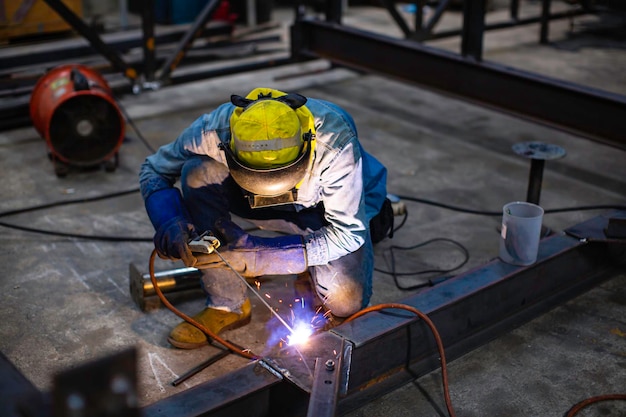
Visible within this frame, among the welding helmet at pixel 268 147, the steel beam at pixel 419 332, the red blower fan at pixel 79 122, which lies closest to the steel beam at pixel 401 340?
the steel beam at pixel 419 332

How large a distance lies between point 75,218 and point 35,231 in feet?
0.83

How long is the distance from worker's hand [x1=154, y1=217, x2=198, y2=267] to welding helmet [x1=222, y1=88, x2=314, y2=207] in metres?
0.31

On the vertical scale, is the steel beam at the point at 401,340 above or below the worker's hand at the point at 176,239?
below

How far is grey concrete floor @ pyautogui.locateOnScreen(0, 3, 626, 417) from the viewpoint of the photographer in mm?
2730

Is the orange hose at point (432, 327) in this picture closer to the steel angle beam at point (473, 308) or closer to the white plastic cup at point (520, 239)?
the steel angle beam at point (473, 308)

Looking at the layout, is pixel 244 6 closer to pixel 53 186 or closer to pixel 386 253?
pixel 53 186

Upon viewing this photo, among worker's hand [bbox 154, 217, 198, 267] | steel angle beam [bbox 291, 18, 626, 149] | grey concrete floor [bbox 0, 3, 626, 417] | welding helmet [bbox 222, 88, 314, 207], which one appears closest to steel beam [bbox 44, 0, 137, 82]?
grey concrete floor [bbox 0, 3, 626, 417]

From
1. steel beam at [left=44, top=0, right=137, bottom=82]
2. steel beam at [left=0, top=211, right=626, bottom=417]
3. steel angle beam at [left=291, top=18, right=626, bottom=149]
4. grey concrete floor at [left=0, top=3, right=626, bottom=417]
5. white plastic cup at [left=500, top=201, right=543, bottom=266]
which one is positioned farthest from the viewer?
steel beam at [left=44, top=0, right=137, bottom=82]

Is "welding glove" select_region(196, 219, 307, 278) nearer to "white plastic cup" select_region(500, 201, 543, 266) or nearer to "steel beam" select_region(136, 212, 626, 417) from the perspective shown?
"steel beam" select_region(136, 212, 626, 417)

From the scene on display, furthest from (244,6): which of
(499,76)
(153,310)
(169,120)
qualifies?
(153,310)

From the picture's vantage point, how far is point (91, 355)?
9.21ft

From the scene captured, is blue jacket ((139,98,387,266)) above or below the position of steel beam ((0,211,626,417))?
above

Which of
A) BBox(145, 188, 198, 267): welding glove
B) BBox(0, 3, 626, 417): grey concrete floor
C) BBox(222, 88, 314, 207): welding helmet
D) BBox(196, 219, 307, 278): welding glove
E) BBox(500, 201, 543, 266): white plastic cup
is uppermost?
BBox(222, 88, 314, 207): welding helmet

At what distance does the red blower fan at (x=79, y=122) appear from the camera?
444 cm
